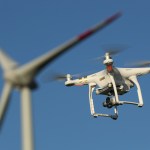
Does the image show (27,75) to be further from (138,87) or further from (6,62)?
(138,87)

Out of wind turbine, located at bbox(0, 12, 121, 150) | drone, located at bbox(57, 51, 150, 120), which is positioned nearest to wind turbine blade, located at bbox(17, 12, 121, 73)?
wind turbine, located at bbox(0, 12, 121, 150)

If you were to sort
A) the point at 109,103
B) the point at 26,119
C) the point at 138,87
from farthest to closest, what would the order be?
the point at 138,87, the point at 109,103, the point at 26,119

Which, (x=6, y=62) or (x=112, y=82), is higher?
(x=112, y=82)

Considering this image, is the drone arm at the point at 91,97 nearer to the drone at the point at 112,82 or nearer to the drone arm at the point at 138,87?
the drone at the point at 112,82

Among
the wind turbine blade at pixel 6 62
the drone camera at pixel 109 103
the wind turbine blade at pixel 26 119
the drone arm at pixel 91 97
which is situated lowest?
the wind turbine blade at pixel 26 119

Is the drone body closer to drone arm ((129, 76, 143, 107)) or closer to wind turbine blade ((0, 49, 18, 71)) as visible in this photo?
drone arm ((129, 76, 143, 107))

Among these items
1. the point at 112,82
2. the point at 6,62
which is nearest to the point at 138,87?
the point at 112,82

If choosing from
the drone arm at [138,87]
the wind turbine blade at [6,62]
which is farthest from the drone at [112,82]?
the wind turbine blade at [6,62]
